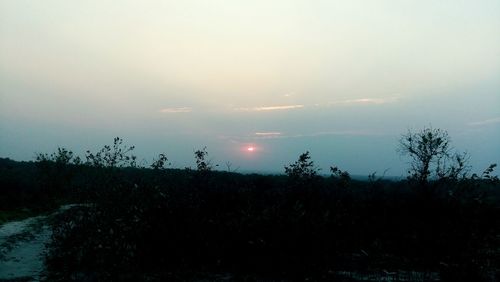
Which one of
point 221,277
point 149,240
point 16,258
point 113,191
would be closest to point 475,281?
point 221,277

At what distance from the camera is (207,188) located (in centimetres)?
2359

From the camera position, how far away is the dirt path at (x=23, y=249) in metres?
16.1

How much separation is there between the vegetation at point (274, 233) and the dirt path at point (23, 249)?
0.75 meters

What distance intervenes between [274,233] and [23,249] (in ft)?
34.7

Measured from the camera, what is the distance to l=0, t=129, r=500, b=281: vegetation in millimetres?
16406

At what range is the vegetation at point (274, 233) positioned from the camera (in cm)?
1641

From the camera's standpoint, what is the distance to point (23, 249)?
20.6 meters

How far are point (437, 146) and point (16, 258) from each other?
915 inches

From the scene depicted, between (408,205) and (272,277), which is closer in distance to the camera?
(272,277)

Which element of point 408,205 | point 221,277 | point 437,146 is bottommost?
point 221,277

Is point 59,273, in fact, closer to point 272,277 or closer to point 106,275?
point 106,275

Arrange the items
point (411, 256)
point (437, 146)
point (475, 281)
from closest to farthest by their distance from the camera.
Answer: point (475, 281), point (411, 256), point (437, 146)

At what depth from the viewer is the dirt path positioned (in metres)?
16.1

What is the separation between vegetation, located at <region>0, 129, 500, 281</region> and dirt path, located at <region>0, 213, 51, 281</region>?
29.4 inches
